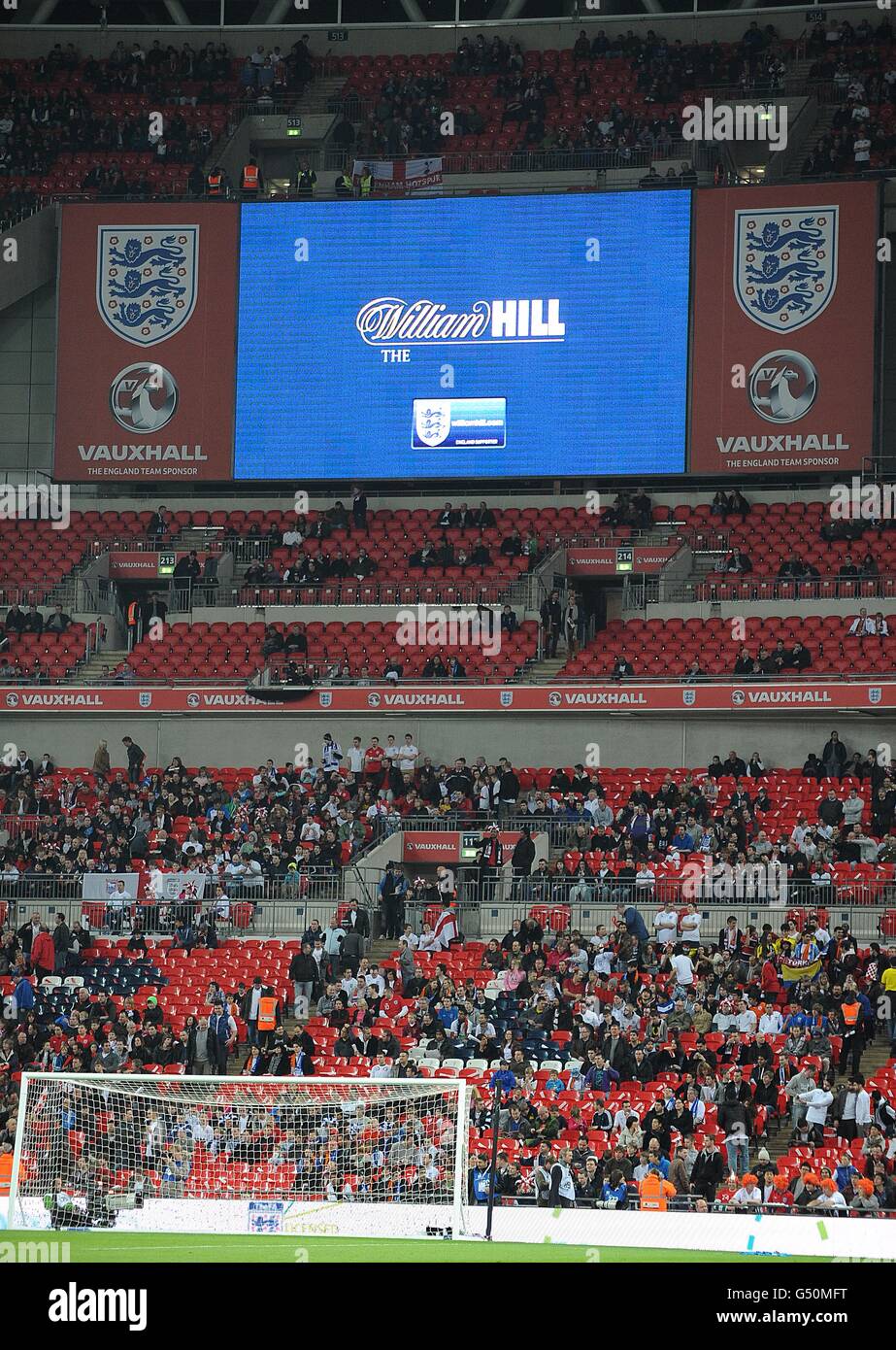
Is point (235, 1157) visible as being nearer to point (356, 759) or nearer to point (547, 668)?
point (356, 759)

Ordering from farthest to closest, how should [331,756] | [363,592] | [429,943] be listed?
[363,592], [331,756], [429,943]

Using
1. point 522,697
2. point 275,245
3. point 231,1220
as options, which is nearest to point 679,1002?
point 231,1220

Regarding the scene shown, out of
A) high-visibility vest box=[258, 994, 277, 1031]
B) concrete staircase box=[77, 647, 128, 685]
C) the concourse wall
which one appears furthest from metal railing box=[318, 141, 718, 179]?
high-visibility vest box=[258, 994, 277, 1031]

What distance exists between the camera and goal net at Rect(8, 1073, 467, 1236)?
14.8 meters

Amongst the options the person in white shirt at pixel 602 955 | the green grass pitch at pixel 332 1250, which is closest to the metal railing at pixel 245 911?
the person in white shirt at pixel 602 955

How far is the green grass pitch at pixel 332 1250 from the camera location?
11.3 metres

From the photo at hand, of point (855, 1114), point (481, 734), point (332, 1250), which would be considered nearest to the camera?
point (332, 1250)

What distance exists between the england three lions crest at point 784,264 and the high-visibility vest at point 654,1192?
64.7 ft

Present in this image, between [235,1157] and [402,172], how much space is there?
24119 mm

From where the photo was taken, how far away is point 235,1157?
15688mm

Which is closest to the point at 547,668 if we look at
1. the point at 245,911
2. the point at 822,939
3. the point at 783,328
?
the point at 245,911
